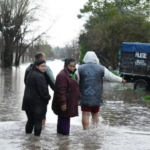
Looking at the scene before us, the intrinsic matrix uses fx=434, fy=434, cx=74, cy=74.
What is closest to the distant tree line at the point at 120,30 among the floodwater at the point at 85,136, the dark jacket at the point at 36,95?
the floodwater at the point at 85,136

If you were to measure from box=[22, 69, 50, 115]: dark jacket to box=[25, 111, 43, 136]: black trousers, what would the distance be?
10cm

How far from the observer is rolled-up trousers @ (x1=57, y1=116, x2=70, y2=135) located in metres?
7.96

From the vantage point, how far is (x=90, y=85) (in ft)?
27.3

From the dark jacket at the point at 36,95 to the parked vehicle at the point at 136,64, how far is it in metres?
15.4

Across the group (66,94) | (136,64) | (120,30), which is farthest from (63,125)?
(120,30)

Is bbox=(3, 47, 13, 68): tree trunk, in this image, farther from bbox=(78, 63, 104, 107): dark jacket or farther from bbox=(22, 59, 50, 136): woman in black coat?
bbox=(22, 59, 50, 136): woman in black coat

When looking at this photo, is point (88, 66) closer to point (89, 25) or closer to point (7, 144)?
point (7, 144)

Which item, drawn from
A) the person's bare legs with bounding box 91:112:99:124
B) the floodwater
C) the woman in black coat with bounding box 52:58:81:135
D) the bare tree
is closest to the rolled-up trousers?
the woman in black coat with bounding box 52:58:81:135

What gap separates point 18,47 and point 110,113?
5613 centimetres

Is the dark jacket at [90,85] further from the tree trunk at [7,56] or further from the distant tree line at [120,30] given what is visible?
the tree trunk at [7,56]

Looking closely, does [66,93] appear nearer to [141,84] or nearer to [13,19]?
[141,84]

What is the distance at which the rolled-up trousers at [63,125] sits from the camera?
26.1 feet

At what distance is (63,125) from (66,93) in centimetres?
67

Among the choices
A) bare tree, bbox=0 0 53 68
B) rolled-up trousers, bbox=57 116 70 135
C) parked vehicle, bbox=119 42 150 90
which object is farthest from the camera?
bare tree, bbox=0 0 53 68
